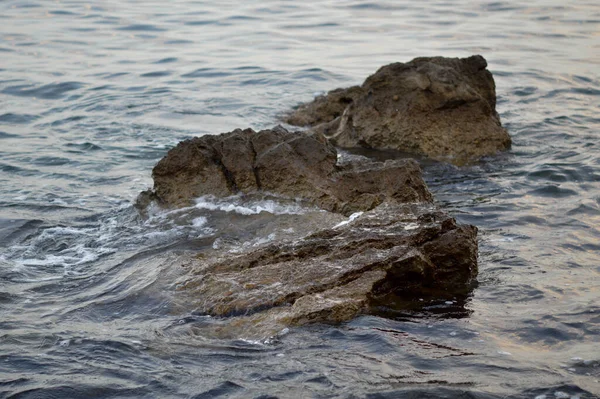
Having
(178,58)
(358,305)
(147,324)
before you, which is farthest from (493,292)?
(178,58)

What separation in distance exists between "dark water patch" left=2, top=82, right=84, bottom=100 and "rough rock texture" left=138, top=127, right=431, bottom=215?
250 inches

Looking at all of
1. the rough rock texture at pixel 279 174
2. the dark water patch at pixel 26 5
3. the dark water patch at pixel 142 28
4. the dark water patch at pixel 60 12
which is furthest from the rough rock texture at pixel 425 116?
the dark water patch at pixel 26 5

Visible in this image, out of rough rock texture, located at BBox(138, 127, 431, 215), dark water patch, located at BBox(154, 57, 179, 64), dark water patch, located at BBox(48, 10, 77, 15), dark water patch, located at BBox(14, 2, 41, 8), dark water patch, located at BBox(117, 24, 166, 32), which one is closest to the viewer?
rough rock texture, located at BBox(138, 127, 431, 215)

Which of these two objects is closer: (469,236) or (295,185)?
(469,236)

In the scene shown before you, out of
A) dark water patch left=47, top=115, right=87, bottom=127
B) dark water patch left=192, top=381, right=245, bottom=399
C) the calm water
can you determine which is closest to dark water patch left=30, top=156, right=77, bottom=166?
the calm water

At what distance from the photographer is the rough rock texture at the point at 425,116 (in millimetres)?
9766

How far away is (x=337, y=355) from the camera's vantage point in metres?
4.86

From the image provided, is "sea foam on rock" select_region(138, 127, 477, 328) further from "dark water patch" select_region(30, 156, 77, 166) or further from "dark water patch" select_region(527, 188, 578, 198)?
"dark water patch" select_region(30, 156, 77, 166)

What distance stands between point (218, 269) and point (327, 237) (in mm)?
838

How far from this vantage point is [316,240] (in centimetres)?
602

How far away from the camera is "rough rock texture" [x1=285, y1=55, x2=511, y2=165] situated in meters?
9.77

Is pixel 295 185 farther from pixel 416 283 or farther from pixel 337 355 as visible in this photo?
pixel 337 355

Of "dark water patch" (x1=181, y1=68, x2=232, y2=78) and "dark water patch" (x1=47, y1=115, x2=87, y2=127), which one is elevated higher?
"dark water patch" (x1=181, y1=68, x2=232, y2=78)

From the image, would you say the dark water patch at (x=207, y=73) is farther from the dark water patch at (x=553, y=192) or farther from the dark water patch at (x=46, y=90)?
the dark water patch at (x=553, y=192)
